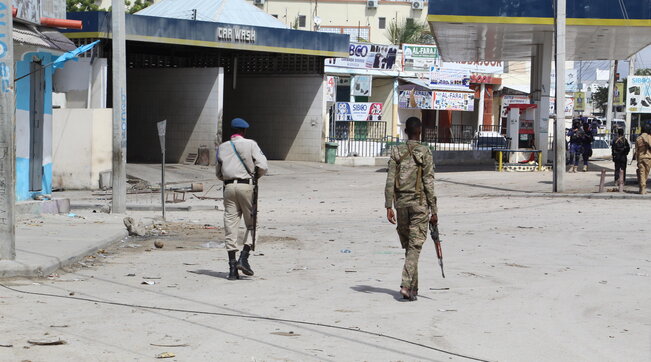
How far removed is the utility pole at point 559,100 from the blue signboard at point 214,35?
45.4 feet

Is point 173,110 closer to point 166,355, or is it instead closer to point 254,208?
point 254,208

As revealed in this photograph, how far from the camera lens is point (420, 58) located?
61312 mm

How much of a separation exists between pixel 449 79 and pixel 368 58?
19.4ft

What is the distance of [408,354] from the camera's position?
7805mm

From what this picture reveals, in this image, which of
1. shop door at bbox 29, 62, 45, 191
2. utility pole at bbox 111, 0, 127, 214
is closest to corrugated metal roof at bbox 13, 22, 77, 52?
shop door at bbox 29, 62, 45, 191

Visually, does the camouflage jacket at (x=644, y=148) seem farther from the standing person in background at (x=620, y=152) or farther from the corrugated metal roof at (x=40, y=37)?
the corrugated metal roof at (x=40, y=37)

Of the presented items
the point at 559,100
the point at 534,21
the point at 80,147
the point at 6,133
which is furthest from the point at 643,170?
the point at 6,133

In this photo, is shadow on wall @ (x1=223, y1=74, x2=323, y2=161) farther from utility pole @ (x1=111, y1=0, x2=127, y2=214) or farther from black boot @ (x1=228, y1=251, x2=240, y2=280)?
black boot @ (x1=228, y1=251, x2=240, y2=280)

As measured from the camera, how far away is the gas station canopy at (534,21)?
1195 inches

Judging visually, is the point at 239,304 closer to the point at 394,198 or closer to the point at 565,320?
the point at 394,198

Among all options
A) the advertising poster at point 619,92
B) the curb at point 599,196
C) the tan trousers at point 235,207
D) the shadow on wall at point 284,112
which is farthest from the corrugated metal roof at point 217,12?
the advertising poster at point 619,92

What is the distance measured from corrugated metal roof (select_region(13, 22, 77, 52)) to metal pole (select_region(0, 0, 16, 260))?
4.58 meters

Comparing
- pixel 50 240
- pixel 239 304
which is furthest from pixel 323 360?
pixel 50 240

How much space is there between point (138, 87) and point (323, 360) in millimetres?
33175
